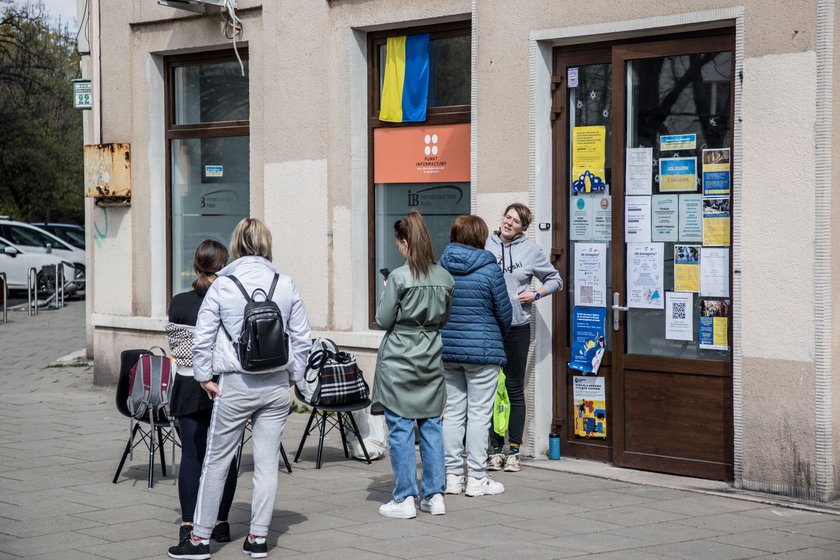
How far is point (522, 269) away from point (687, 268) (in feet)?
3.81

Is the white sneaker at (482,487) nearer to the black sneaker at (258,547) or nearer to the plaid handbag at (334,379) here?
the plaid handbag at (334,379)

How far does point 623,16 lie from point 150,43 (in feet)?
19.0

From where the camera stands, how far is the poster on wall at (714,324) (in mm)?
8055

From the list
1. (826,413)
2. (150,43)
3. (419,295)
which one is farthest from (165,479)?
(150,43)

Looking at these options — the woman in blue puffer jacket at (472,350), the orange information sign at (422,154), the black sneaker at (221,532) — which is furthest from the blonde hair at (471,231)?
the black sneaker at (221,532)

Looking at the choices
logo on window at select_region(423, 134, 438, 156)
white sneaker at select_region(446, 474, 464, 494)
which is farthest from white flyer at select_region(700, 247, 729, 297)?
logo on window at select_region(423, 134, 438, 156)

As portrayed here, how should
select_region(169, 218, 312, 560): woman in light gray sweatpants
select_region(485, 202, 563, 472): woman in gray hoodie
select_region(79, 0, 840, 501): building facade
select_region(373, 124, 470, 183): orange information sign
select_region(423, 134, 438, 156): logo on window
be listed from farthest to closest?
select_region(423, 134, 438, 156): logo on window
select_region(373, 124, 470, 183): orange information sign
select_region(485, 202, 563, 472): woman in gray hoodie
select_region(79, 0, 840, 501): building facade
select_region(169, 218, 312, 560): woman in light gray sweatpants

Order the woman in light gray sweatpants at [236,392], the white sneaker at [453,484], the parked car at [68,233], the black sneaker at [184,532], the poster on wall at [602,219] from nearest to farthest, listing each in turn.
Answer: the woman in light gray sweatpants at [236,392]
the black sneaker at [184,532]
the white sneaker at [453,484]
the poster on wall at [602,219]
the parked car at [68,233]

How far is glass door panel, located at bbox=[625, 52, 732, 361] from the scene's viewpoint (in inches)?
316

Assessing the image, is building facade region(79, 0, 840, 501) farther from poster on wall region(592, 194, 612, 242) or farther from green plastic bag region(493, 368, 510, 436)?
green plastic bag region(493, 368, 510, 436)

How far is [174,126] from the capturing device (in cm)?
1229

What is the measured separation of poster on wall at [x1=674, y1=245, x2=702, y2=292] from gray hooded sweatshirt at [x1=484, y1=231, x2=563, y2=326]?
0.83 m

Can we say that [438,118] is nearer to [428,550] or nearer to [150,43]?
[150,43]

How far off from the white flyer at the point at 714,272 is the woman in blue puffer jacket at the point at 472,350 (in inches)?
57.5
